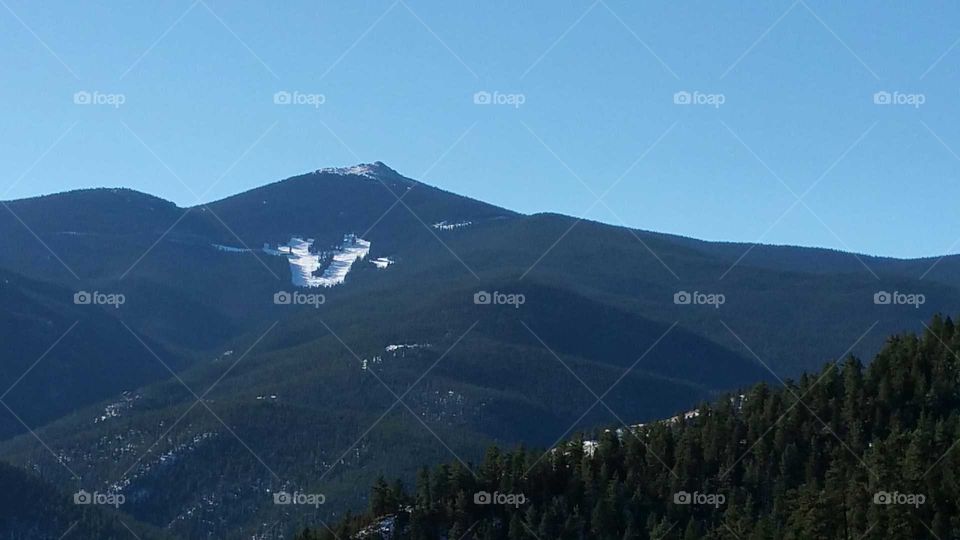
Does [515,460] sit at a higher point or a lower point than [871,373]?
lower

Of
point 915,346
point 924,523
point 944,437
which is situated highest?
point 915,346

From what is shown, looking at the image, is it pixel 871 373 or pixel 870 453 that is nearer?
pixel 870 453

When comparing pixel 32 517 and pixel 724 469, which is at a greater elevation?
pixel 724 469

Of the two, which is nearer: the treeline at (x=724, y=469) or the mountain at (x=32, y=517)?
the treeline at (x=724, y=469)

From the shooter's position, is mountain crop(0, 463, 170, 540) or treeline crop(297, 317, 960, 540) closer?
treeline crop(297, 317, 960, 540)

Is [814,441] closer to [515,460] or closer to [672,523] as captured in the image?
[672,523]

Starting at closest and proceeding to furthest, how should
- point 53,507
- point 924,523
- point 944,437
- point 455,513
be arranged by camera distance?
point 924,523, point 944,437, point 455,513, point 53,507

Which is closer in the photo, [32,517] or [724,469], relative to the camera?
[724,469]

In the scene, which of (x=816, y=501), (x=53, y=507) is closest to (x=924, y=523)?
(x=816, y=501)
